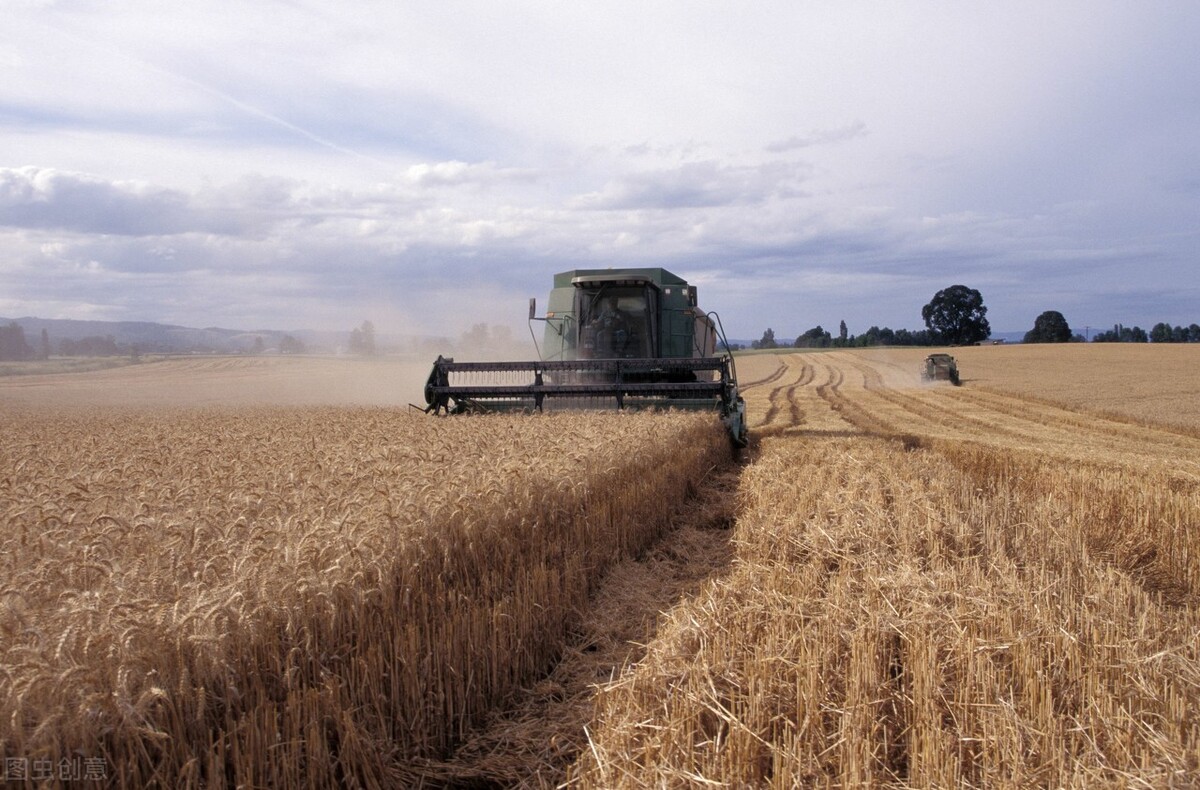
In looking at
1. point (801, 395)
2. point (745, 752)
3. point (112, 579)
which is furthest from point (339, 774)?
point (801, 395)

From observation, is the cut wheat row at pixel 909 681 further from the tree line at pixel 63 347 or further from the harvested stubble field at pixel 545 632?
the tree line at pixel 63 347

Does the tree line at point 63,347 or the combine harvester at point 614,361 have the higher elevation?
the tree line at point 63,347

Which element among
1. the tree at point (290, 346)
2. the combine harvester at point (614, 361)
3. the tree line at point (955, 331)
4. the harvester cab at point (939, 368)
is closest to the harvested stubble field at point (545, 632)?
the combine harvester at point (614, 361)

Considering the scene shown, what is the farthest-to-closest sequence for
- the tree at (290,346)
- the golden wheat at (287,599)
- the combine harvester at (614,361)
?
the tree at (290,346) → the combine harvester at (614,361) → the golden wheat at (287,599)

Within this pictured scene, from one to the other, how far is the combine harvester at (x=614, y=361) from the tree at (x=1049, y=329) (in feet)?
325

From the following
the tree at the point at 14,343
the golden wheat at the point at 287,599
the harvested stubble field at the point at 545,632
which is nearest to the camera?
the golden wheat at the point at 287,599

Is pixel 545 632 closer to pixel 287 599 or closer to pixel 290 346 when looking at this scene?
pixel 287 599

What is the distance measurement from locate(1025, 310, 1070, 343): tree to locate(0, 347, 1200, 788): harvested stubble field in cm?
10478

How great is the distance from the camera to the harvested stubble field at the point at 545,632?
270 centimetres

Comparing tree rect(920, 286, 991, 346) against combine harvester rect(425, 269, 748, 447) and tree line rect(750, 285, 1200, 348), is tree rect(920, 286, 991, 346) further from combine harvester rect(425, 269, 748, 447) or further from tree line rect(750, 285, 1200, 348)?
combine harvester rect(425, 269, 748, 447)

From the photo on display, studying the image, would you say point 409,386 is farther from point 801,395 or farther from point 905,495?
point 905,495

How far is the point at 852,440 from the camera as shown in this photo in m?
12.4

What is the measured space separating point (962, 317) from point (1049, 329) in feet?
49.2

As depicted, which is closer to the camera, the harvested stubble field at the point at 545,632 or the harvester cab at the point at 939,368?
the harvested stubble field at the point at 545,632
